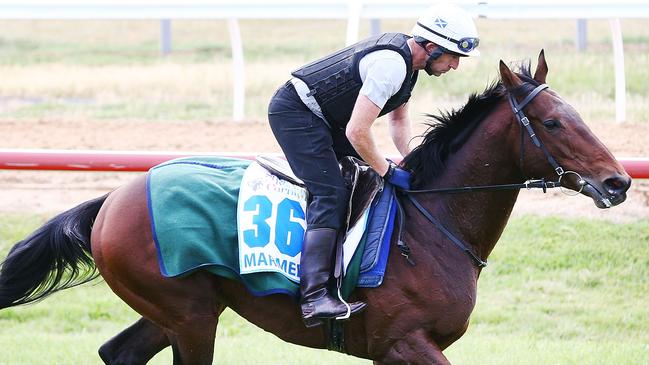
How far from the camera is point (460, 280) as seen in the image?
5.09 m

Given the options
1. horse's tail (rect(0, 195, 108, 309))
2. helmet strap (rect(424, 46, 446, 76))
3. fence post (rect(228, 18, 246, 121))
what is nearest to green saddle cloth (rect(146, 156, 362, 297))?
horse's tail (rect(0, 195, 108, 309))

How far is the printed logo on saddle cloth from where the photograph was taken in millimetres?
5059

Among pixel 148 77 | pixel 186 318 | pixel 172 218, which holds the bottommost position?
pixel 148 77

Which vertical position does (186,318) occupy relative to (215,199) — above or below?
below

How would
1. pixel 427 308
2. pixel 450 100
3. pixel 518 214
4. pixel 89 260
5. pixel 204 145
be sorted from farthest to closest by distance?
pixel 450 100 → pixel 204 145 → pixel 518 214 → pixel 89 260 → pixel 427 308

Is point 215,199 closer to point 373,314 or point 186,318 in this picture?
point 186,318

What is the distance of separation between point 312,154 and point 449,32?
32.6 inches

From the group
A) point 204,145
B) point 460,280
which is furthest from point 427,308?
point 204,145

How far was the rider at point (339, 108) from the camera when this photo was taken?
495 centimetres

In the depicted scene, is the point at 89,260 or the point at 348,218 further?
the point at 89,260

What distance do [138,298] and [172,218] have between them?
1.47ft

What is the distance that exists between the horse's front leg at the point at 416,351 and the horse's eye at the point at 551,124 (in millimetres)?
1073

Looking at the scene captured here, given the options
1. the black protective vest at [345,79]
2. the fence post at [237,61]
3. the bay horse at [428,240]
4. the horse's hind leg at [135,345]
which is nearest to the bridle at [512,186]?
the bay horse at [428,240]

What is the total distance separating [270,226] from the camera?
5.10 m
